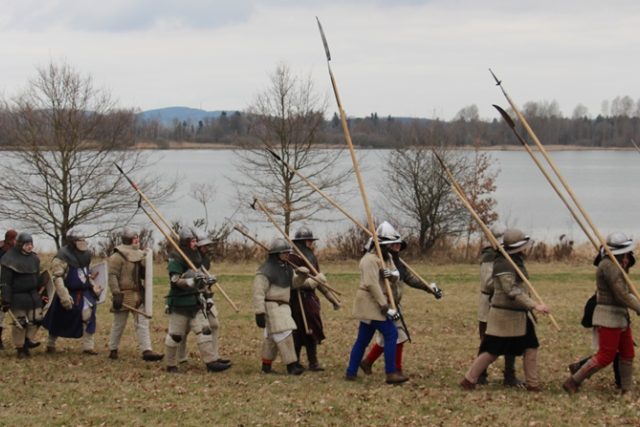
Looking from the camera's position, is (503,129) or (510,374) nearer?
(510,374)

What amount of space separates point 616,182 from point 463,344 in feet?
198

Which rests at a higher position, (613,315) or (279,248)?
(279,248)

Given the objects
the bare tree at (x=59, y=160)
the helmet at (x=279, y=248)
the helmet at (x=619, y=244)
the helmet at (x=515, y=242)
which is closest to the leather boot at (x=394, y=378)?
the helmet at (x=515, y=242)

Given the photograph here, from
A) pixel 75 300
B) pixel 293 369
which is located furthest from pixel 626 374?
pixel 75 300

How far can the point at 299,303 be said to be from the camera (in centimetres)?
1216

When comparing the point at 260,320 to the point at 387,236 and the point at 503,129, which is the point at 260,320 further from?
the point at 503,129

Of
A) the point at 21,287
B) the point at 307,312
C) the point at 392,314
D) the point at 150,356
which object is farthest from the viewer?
the point at 21,287

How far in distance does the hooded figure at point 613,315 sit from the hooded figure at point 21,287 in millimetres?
7501

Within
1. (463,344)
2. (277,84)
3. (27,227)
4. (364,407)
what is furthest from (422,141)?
(364,407)

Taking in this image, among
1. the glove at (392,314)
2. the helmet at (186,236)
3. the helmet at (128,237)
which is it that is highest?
the helmet at (186,236)

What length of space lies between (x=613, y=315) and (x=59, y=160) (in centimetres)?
2366

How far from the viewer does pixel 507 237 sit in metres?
10.2

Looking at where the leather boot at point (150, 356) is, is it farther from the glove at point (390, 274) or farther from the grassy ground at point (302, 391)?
the glove at point (390, 274)

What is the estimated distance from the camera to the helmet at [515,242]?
33.2 ft
